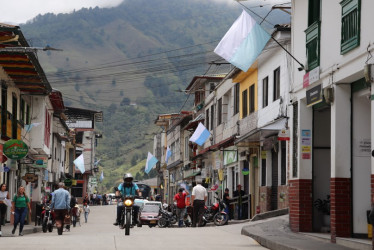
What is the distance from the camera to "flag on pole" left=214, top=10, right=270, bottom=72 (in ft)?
65.1

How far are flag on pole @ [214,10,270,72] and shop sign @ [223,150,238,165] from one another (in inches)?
871

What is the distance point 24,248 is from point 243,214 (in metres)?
23.4

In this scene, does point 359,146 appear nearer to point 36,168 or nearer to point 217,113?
point 36,168

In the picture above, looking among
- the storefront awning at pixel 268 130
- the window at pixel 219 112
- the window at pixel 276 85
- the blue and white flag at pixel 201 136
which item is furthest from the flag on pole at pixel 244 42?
the window at pixel 219 112

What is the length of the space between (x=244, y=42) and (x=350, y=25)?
14.3 feet

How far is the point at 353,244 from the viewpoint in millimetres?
15297

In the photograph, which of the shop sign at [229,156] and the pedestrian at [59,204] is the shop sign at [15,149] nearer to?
the pedestrian at [59,204]

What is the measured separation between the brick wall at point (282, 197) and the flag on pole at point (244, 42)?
35.1 feet

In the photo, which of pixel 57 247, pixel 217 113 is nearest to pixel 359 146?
pixel 57 247

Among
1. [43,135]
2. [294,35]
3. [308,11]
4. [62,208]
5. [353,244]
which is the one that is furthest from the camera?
[43,135]

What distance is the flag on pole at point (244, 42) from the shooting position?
19.8 meters

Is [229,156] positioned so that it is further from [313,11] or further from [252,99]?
[313,11]

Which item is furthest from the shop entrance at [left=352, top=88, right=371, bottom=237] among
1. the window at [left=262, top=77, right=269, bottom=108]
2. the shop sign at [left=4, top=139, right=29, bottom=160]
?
the window at [left=262, top=77, right=269, bottom=108]

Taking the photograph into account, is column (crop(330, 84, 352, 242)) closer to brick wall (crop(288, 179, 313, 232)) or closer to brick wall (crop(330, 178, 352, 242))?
brick wall (crop(330, 178, 352, 242))
